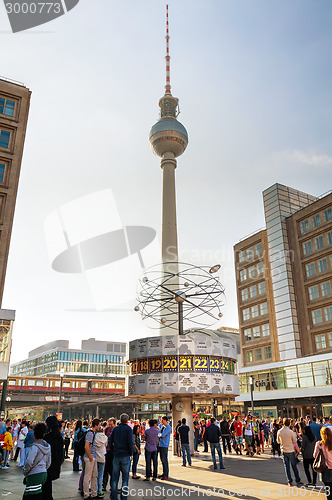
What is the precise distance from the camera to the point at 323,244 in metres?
47.6

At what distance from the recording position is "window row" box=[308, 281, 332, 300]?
152 feet

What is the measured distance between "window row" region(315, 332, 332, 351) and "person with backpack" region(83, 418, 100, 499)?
4067 centimetres

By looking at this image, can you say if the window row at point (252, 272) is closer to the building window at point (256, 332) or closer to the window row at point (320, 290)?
the building window at point (256, 332)

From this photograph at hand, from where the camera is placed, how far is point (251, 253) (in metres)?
57.7

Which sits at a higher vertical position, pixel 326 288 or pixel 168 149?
pixel 168 149

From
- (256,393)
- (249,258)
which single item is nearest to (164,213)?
(249,258)

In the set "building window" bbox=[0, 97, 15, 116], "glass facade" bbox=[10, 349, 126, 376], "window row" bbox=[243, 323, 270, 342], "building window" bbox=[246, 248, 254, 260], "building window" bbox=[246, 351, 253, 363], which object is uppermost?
"building window" bbox=[0, 97, 15, 116]

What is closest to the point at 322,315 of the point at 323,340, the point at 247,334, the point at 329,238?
the point at 323,340

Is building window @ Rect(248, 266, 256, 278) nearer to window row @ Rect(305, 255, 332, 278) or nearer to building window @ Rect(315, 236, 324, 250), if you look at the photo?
window row @ Rect(305, 255, 332, 278)

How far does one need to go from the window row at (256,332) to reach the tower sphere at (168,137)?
5177cm

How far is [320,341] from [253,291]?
1228 cm

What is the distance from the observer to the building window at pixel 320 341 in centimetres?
4600

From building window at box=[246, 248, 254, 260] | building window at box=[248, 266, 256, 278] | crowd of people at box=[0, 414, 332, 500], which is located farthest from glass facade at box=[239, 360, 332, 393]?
crowd of people at box=[0, 414, 332, 500]

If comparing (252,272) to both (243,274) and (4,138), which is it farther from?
(4,138)
